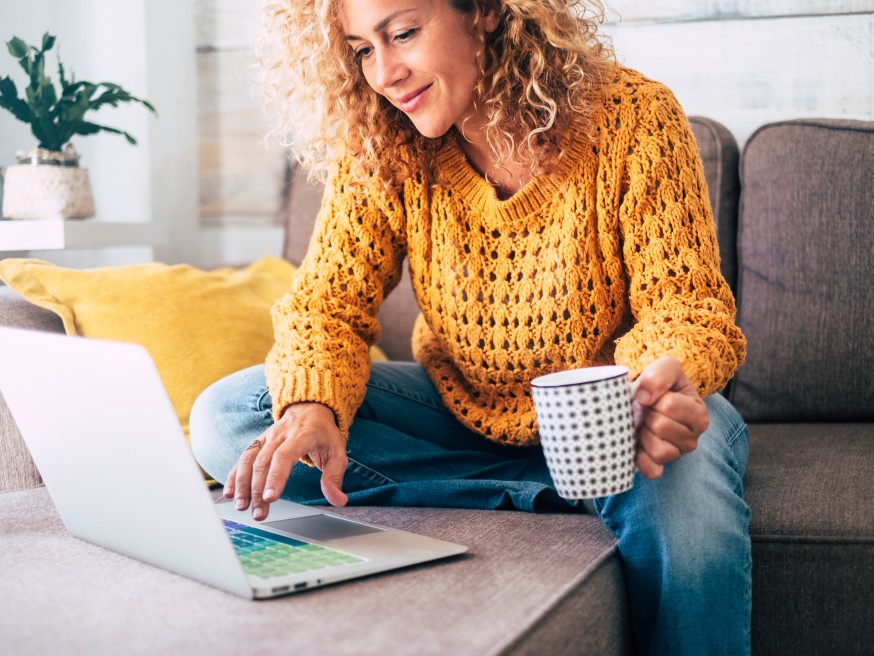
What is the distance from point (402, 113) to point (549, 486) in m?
0.56

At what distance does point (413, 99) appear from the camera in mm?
1166

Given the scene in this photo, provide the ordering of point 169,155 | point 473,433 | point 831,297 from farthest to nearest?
point 169,155 < point 831,297 < point 473,433

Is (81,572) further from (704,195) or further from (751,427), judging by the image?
(751,427)

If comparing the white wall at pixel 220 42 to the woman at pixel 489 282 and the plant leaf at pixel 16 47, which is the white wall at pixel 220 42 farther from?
the woman at pixel 489 282

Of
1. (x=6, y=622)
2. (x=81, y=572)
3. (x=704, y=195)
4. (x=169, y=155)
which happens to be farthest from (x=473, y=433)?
(x=169, y=155)

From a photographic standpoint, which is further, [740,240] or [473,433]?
[740,240]

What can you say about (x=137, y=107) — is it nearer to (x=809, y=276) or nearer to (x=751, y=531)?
(x=809, y=276)

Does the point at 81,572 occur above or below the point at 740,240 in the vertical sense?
below

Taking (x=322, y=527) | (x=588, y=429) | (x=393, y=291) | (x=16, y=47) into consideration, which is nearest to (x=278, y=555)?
(x=322, y=527)

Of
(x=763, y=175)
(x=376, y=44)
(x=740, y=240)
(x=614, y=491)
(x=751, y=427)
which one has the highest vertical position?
(x=376, y=44)

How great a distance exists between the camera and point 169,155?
2.14 metres

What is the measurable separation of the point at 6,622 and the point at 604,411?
0.54m

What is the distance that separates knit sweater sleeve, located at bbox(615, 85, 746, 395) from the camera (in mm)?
994

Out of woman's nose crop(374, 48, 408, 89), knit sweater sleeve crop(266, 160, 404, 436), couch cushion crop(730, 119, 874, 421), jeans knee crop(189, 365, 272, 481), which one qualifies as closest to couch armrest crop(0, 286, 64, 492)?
jeans knee crop(189, 365, 272, 481)
